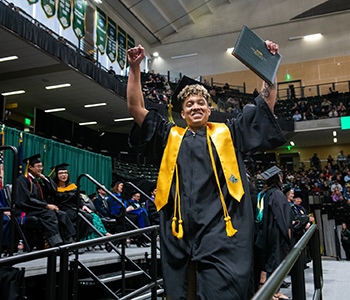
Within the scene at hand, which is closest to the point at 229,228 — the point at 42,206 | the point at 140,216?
the point at 42,206

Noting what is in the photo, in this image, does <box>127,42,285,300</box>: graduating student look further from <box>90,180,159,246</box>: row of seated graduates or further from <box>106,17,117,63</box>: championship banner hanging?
<box>106,17,117,63</box>: championship banner hanging

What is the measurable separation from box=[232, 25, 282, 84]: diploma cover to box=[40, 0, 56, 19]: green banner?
15.2 m

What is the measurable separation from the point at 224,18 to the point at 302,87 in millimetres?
7489

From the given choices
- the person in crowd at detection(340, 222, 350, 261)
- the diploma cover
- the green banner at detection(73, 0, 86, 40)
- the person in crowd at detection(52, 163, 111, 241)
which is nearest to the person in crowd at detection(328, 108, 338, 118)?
the person in crowd at detection(340, 222, 350, 261)

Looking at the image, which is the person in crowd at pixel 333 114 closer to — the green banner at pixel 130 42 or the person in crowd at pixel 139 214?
the green banner at pixel 130 42

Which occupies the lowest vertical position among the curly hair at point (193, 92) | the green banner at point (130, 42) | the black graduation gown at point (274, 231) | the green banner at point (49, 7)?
the black graduation gown at point (274, 231)

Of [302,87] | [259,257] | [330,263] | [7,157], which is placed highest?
[302,87]

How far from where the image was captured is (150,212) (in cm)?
810

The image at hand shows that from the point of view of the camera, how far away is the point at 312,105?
2119cm

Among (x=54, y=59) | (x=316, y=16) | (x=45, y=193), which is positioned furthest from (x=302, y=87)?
(x=45, y=193)

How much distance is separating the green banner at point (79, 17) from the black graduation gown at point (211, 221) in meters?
17.0

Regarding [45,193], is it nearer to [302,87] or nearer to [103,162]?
[103,162]

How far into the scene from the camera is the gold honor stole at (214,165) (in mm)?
1852

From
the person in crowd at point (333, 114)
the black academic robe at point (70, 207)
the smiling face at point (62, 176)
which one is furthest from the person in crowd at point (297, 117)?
the black academic robe at point (70, 207)
